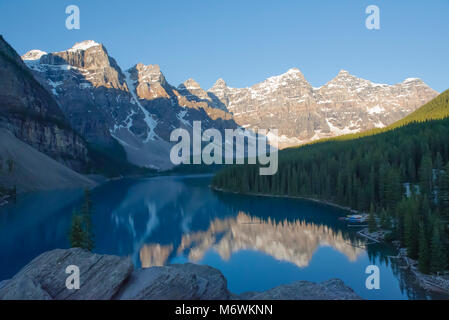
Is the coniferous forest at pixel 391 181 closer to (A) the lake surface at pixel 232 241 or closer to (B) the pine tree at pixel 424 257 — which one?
(B) the pine tree at pixel 424 257

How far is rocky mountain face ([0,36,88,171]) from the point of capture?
92.8 metres

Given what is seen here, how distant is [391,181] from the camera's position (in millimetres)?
40906

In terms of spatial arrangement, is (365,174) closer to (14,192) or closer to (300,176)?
(300,176)

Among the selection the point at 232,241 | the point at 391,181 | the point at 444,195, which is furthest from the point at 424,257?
the point at 391,181

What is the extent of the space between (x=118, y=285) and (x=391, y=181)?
39850mm

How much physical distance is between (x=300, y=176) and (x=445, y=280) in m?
47.0

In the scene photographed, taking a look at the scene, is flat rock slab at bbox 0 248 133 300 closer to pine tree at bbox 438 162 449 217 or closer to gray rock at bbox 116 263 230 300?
gray rock at bbox 116 263 230 300

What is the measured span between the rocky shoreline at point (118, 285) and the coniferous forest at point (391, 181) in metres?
15.8

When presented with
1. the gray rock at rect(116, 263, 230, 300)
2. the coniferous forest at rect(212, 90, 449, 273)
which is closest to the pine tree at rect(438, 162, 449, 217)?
the coniferous forest at rect(212, 90, 449, 273)

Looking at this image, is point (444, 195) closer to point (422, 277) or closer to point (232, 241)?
point (422, 277)

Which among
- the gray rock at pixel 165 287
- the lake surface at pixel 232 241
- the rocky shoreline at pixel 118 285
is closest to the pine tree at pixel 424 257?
the lake surface at pixel 232 241
